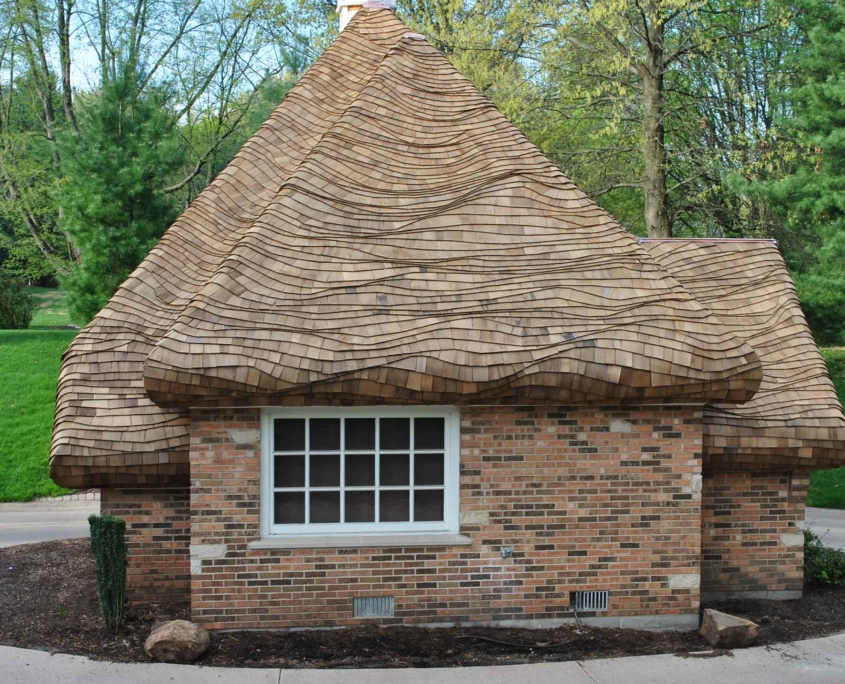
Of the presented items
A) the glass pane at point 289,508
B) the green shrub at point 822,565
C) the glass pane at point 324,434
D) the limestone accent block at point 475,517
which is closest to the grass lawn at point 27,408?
the glass pane at point 289,508

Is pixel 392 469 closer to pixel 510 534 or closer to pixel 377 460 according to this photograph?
pixel 377 460

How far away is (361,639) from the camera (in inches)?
288

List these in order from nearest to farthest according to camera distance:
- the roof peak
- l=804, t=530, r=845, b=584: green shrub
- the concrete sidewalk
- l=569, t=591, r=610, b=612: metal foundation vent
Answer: the concrete sidewalk
l=569, t=591, r=610, b=612: metal foundation vent
l=804, t=530, r=845, b=584: green shrub
the roof peak

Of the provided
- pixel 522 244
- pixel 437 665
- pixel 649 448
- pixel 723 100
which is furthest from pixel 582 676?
pixel 723 100

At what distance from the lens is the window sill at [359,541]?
290 inches

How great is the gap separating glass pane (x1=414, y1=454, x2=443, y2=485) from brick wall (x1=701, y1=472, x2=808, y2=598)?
3033mm

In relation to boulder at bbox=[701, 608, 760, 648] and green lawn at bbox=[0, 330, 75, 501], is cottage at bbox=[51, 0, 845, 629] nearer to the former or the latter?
boulder at bbox=[701, 608, 760, 648]

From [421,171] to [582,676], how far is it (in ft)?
16.0

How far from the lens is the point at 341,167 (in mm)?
8328

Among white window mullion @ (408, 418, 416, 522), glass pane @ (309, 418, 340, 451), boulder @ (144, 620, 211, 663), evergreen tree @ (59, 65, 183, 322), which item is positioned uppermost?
evergreen tree @ (59, 65, 183, 322)

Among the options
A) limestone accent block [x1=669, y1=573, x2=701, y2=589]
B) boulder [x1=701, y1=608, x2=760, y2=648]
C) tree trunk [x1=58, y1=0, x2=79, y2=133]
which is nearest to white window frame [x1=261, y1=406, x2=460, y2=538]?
limestone accent block [x1=669, y1=573, x2=701, y2=589]

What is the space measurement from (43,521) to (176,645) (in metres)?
7.28

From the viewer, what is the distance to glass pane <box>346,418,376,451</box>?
765 centimetres

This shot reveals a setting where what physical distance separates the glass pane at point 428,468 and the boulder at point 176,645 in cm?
228
